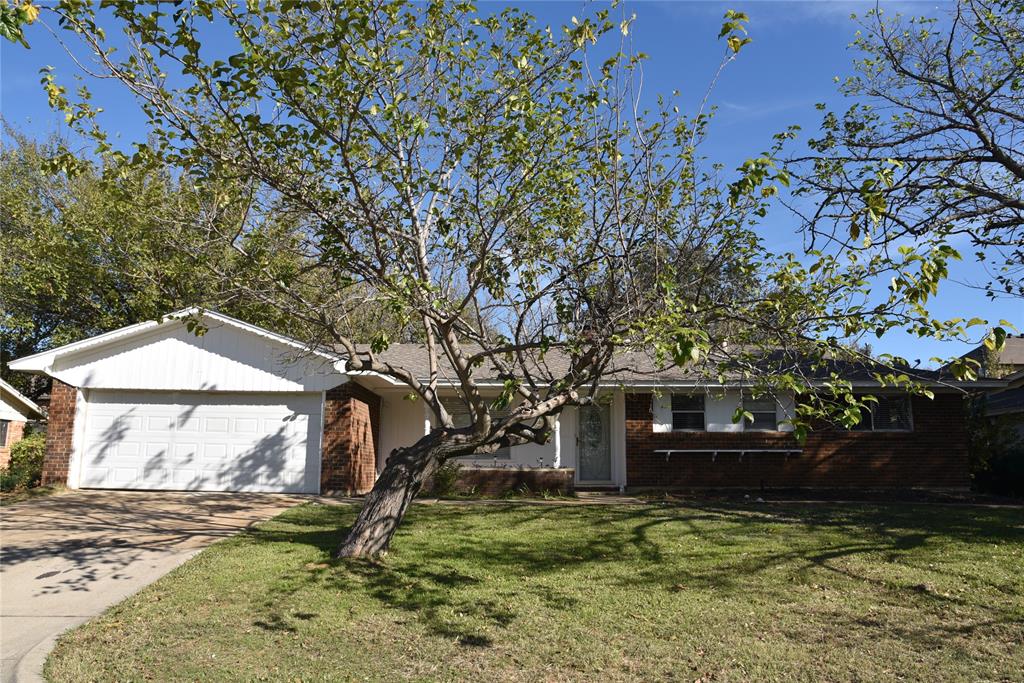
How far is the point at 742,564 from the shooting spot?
29.8 ft

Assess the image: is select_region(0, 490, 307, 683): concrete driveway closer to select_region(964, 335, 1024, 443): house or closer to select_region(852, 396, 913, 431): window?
select_region(852, 396, 913, 431): window

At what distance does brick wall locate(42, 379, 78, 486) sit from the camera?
15867mm

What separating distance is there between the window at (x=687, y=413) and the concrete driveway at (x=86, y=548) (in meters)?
8.70

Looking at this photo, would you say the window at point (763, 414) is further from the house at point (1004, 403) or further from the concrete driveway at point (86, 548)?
the concrete driveway at point (86, 548)

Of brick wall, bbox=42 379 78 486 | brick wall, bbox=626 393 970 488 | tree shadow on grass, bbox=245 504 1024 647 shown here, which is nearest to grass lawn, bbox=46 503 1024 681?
tree shadow on grass, bbox=245 504 1024 647

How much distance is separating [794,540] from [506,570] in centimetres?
423

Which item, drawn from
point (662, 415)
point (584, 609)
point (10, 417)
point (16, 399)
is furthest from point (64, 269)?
point (584, 609)

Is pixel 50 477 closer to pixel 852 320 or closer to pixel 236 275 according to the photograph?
pixel 236 275

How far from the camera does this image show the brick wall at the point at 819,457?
17391 mm

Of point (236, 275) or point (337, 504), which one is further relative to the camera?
point (337, 504)

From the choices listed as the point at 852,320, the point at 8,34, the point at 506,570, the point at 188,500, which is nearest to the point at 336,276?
the point at 506,570

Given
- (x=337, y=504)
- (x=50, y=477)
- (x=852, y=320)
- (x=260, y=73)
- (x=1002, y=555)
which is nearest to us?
(x=852, y=320)

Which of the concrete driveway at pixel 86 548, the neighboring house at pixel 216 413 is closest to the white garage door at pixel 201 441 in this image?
the neighboring house at pixel 216 413

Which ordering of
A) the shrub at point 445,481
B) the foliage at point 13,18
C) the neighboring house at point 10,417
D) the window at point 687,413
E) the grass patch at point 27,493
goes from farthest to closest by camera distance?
the neighboring house at point 10,417 → the window at point 687,413 → the shrub at point 445,481 → the grass patch at point 27,493 → the foliage at point 13,18
